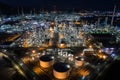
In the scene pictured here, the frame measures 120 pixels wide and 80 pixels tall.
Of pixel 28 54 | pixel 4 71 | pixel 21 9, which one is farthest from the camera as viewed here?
pixel 21 9

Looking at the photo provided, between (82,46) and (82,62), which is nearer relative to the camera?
(82,62)

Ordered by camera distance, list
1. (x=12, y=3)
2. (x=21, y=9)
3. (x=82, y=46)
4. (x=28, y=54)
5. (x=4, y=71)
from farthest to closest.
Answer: (x=12, y=3)
(x=21, y=9)
(x=82, y=46)
(x=28, y=54)
(x=4, y=71)

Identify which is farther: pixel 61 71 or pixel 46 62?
pixel 46 62

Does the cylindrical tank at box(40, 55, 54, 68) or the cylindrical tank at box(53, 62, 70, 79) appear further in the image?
the cylindrical tank at box(40, 55, 54, 68)

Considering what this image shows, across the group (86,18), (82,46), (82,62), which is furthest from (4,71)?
(86,18)

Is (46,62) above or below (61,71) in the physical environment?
above

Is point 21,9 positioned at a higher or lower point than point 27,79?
higher

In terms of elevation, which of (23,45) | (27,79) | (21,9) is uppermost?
(21,9)

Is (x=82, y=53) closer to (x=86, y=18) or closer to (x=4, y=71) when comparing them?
(x=4, y=71)

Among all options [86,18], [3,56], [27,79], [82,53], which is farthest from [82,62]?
[86,18]

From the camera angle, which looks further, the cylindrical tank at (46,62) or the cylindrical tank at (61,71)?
the cylindrical tank at (46,62)
